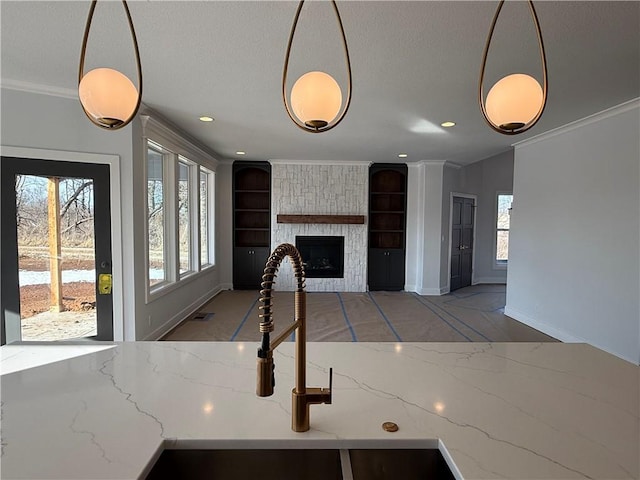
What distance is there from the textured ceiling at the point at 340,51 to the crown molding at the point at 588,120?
0.12 meters

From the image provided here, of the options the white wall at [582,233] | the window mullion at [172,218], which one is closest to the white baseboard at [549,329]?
the white wall at [582,233]

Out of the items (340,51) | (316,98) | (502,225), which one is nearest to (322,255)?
(502,225)

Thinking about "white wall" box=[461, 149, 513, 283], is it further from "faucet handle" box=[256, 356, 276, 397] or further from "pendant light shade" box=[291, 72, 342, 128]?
"faucet handle" box=[256, 356, 276, 397]

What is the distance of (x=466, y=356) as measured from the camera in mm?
1300

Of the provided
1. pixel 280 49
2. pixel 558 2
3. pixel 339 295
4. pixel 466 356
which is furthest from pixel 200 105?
pixel 339 295

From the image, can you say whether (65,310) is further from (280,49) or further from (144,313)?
(280,49)

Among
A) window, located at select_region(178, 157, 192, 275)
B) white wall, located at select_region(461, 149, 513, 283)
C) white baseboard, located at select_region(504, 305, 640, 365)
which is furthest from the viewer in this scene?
white wall, located at select_region(461, 149, 513, 283)

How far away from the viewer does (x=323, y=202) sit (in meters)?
6.62

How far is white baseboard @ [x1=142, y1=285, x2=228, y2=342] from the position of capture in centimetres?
379

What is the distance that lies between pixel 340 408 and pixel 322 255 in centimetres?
586

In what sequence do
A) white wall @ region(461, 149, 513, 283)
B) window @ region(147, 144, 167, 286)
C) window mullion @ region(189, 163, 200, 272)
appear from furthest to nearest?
Result: white wall @ region(461, 149, 513, 283) → window mullion @ region(189, 163, 200, 272) → window @ region(147, 144, 167, 286)

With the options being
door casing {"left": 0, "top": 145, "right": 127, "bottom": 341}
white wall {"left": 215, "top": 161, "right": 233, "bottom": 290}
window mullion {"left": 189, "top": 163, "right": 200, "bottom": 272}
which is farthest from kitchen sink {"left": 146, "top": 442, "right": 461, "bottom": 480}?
white wall {"left": 215, "top": 161, "right": 233, "bottom": 290}

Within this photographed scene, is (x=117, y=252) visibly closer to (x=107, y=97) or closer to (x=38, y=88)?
(x=38, y=88)

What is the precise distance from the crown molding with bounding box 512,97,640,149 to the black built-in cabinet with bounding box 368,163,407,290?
255 centimetres
